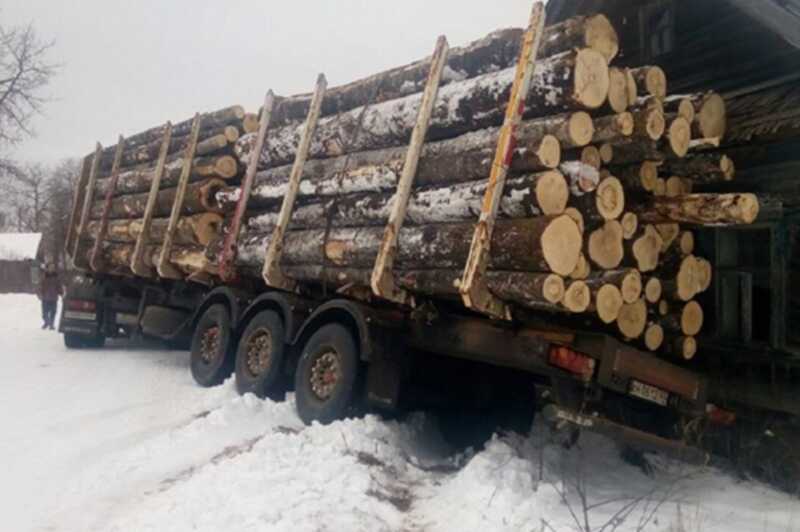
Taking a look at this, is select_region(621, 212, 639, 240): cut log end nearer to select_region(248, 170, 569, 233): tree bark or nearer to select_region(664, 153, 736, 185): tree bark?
select_region(248, 170, 569, 233): tree bark

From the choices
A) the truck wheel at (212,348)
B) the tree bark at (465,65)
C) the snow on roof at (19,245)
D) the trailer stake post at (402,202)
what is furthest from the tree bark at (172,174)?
the snow on roof at (19,245)

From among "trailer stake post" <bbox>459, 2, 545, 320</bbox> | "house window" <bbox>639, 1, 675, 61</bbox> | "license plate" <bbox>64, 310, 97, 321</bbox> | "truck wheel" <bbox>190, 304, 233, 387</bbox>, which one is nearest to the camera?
"trailer stake post" <bbox>459, 2, 545, 320</bbox>

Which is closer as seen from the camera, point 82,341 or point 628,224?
→ point 628,224

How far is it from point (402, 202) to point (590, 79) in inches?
71.4

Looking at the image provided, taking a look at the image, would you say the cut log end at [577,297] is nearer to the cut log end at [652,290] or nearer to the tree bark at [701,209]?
the cut log end at [652,290]

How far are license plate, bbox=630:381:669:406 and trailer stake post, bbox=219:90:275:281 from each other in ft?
16.3

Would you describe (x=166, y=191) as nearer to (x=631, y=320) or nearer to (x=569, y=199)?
(x=569, y=199)

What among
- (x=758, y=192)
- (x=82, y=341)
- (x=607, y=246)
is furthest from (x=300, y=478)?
(x=82, y=341)

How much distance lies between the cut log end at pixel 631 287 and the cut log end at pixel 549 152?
3.10 feet

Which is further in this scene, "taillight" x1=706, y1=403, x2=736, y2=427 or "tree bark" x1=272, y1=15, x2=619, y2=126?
"taillight" x1=706, y1=403, x2=736, y2=427

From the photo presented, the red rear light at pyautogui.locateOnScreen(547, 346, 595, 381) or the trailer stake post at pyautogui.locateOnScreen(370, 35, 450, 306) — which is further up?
the trailer stake post at pyautogui.locateOnScreen(370, 35, 450, 306)

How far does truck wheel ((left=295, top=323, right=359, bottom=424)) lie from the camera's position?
668 cm

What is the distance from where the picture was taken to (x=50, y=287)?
1794 cm

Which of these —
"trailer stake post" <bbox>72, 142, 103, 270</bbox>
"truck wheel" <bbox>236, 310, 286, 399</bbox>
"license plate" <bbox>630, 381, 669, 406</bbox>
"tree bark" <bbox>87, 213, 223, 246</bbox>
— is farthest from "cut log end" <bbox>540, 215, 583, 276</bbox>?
"trailer stake post" <bbox>72, 142, 103, 270</bbox>
